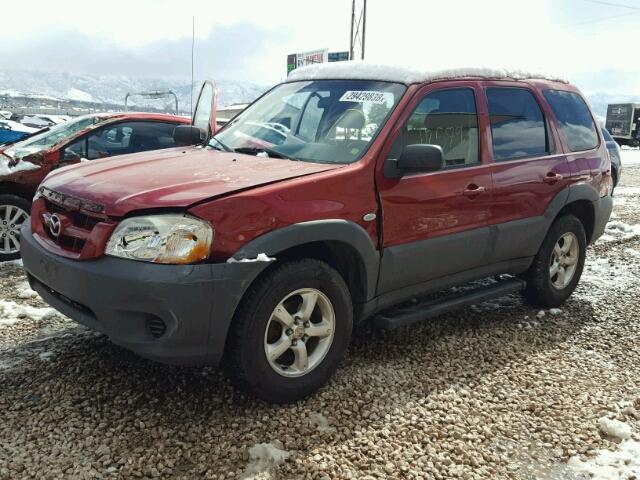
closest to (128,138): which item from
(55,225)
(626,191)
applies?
(55,225)

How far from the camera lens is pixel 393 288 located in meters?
3.54

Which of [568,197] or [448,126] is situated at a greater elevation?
[448,126]

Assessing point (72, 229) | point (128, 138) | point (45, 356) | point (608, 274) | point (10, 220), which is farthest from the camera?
point (128, 138)

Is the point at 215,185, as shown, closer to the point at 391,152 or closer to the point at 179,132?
the point at 391,152

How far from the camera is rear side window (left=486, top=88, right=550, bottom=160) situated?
409 centimetres

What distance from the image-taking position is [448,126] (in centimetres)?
379

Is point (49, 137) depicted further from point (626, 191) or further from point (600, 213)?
point (626, 191)

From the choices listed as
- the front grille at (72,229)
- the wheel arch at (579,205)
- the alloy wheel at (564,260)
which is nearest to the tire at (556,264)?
the alloy wheel at (564,260)

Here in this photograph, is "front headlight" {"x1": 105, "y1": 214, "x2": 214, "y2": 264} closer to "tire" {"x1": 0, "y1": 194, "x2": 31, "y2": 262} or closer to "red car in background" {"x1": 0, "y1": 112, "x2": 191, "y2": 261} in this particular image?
"red car in background" {"x1": 0, "y1": 112, "x2": 191, "y2": 261}

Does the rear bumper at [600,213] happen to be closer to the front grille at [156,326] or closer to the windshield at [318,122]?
the windshield at [318,122]

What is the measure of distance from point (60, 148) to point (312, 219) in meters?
4.14

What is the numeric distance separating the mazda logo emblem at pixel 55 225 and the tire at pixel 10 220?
9.75 ft

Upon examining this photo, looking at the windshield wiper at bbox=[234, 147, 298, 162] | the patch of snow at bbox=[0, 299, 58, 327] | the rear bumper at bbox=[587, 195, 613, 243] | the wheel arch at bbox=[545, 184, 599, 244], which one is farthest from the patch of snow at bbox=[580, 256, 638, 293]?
the patch of snow at bbox=[0, 299, 58, 327]

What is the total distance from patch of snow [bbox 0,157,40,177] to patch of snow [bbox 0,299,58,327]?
1833mm
